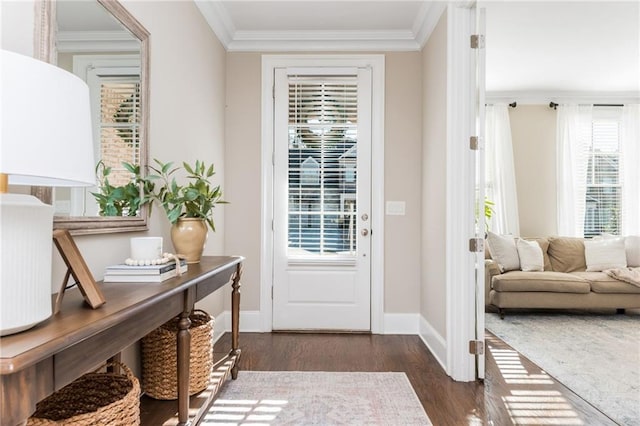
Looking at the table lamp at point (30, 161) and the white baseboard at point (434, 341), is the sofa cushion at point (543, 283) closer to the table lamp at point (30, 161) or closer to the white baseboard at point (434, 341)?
the white baseboard at point (434, 341)

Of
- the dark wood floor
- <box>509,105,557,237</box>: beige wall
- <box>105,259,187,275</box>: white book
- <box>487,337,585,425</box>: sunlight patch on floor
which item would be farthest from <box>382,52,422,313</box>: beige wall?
<box>509,105,557,237</box>: beige wall

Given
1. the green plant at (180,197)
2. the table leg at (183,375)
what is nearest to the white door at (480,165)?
the green plant at (180,197)

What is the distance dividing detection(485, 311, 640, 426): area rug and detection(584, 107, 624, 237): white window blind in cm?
156

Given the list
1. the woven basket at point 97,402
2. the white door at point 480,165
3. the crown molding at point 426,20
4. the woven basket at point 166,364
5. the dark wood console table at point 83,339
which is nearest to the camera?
the dark wood console table at point 83,339

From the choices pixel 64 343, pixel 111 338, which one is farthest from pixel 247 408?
pixel 64 343

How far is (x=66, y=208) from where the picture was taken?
1445 millimetres

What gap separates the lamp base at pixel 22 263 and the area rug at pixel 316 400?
4.72 ft

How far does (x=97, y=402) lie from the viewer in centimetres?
141

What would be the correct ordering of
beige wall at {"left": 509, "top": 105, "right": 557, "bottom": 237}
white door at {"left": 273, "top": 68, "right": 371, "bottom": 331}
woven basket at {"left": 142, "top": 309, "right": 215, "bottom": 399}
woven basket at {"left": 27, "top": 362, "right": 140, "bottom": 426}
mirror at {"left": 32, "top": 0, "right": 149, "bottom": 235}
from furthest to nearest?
1. beige wall at {"left": 509, "top": 105, "right": 557, "bottom": 237}
2. white door at {"left": 273, "top": 68, "right": 371, "bottom": 331}
3. woven basket at {"left": 142, "top": 309, "right": 215, "bottom": 399}
4. mirror at {"left": 32, "top": 0, "right": 149, "bottom": 235}
5. woven basket at {"left": 27, "top": 362, "right": 140, "bottom": 426}

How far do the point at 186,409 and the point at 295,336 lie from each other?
1928mm

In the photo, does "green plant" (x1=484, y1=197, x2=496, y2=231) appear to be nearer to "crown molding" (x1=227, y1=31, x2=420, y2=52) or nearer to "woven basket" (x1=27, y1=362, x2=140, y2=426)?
"crown molding" (x1=227, y1=31, x2=420, y2=52)

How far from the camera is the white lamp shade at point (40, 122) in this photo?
2.56 ft

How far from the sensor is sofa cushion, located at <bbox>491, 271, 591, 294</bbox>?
4.19 meters

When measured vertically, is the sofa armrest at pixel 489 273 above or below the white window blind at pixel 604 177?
below
